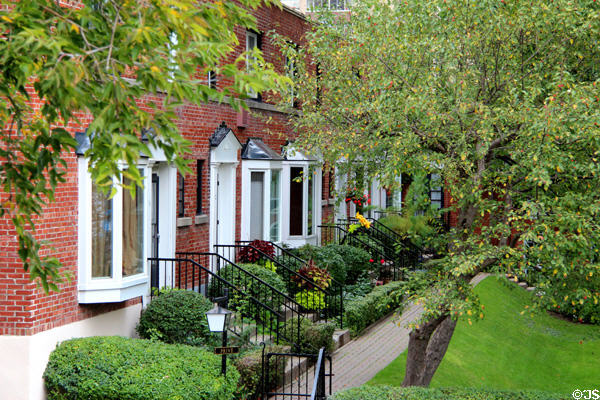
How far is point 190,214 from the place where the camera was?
15.8 m

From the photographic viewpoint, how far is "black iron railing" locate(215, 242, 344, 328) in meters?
16.5

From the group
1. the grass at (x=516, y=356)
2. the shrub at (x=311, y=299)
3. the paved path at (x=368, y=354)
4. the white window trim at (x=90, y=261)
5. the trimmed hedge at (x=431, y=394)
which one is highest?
the white window trim at (x=90, y=261)

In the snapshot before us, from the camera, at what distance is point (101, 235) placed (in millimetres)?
11430

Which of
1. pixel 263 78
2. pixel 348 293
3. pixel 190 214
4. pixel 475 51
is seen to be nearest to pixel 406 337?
pixel 348 293

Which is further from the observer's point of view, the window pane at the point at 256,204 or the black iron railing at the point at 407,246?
the black iron railing at the point at 407,246

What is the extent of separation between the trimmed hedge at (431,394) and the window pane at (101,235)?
399 centimetres

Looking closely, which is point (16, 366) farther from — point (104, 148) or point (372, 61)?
point (372, 61)

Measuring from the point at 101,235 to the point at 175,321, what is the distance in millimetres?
1866

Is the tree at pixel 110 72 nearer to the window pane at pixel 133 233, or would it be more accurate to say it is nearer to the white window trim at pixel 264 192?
the window pane at pixel 133 233

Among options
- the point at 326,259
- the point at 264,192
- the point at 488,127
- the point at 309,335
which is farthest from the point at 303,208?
the point at 488,127

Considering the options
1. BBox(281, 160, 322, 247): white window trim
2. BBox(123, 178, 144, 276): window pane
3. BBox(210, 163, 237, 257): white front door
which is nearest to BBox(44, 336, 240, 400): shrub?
BBox(123, 178, 144, 276): window pane

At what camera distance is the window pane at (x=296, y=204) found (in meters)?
20.6

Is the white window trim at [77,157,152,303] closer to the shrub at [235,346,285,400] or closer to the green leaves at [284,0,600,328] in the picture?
the shrub at [235,346,285,400]

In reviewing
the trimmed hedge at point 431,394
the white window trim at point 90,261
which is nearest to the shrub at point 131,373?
the white window trim at point 90,261
